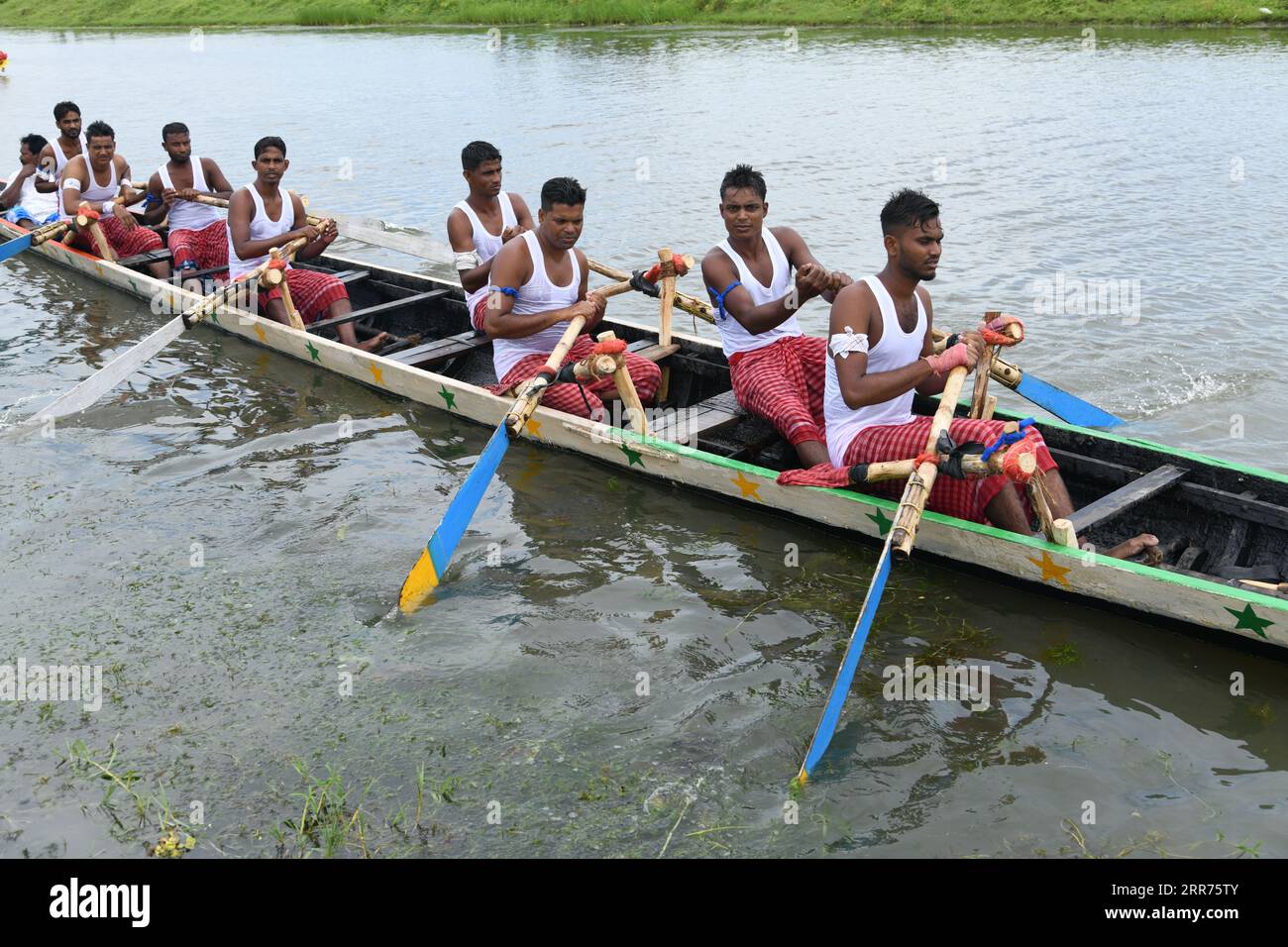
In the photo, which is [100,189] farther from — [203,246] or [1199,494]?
[1199,494]

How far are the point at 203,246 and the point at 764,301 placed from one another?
7.26 metres

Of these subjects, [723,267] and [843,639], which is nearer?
[843,639]

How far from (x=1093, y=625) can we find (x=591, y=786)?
2742 millimetres

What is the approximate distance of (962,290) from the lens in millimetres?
12516

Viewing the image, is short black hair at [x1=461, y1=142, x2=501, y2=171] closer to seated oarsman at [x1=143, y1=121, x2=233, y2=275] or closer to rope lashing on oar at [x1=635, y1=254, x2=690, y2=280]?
rope lashing on oar at [x1=635, y1=254, x2=690, y2=280]

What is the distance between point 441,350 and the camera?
31.3 ft

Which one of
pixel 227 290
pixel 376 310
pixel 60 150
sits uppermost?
pixel 60 150

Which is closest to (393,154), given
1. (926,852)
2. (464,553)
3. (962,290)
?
(962,290)

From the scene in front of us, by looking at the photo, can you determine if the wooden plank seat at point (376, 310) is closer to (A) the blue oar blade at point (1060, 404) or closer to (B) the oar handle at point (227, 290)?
(B) the oar handle at point (227, 290)

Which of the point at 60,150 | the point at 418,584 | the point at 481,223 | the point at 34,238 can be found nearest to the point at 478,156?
the point at 481,223

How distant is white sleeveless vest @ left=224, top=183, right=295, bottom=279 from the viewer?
34.2 feet

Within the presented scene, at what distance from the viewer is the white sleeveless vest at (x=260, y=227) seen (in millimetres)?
10438

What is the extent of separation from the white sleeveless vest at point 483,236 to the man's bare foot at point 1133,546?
511cm

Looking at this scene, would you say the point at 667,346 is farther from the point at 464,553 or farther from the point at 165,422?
the point at 165,422
